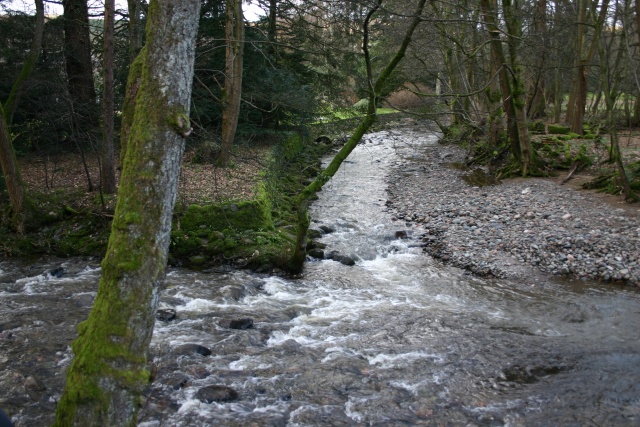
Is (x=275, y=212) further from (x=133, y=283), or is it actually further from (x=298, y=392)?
(x=133, y=283)

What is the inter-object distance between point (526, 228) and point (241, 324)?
7181 mm

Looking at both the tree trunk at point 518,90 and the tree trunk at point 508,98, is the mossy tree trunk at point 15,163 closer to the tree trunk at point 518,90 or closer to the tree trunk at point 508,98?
the tree trunk at point 518,90

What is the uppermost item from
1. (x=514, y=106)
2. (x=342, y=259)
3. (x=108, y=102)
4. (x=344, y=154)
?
(x=514, y=106)

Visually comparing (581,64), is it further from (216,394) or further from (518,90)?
(216,394)

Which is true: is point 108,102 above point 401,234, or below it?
above

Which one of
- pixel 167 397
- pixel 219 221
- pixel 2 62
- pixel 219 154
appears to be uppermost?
pixel 2 62

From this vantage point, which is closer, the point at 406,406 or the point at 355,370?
the point at 406,406

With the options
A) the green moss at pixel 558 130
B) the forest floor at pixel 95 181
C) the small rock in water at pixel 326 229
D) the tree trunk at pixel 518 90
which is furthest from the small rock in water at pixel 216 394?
the green moss at pixel 558 130

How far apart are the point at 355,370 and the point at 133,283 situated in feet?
12.4

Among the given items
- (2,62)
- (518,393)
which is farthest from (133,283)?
(2,62)

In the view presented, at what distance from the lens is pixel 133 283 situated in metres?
3.72

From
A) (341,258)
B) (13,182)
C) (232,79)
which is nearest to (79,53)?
(232,79)

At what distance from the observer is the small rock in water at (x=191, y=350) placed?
7.04 m

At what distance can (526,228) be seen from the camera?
1191 centimetres
